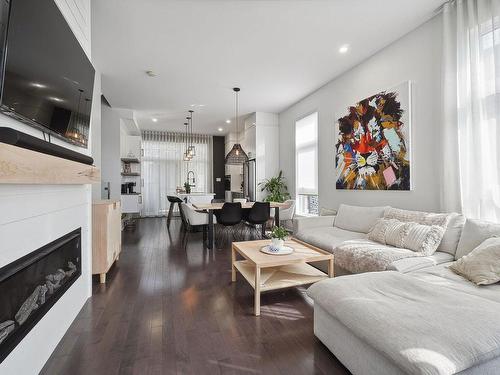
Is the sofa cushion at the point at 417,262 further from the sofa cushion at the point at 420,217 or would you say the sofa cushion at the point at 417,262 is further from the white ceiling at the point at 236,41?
the white ceiling at the point at 236,41

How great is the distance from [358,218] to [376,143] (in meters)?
1.10

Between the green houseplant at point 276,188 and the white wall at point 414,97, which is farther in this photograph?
the green houseplant at point 276,188

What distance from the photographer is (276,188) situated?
6.27 meters

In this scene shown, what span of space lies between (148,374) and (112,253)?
1975 mm

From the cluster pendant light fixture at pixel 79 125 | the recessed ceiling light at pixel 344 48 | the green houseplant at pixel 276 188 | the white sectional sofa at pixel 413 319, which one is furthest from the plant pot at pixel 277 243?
the green houseplant at pixel 276 188

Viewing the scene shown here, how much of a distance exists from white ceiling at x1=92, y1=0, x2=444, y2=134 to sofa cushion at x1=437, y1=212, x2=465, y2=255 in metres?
2.25

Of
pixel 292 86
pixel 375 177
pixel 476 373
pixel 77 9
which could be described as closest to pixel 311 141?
pixel 292 86

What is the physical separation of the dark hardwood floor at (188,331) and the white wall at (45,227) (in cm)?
15

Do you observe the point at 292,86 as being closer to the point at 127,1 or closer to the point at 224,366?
the point at 127,1

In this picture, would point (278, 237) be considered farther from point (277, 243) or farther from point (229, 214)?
point (229, 214)

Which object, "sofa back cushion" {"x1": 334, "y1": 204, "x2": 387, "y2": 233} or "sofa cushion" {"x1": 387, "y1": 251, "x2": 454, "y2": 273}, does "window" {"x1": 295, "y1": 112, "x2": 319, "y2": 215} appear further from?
"sofa cushion" {"x1": 387, "y1": 251, "x2": 454, "y2": 273}

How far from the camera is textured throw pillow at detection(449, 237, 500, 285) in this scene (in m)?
1.73

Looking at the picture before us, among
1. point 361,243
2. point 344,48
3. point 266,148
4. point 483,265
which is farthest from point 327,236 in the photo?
point 266,148

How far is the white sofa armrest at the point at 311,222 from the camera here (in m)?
3.78
